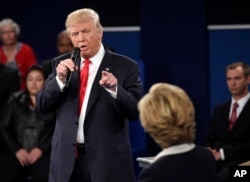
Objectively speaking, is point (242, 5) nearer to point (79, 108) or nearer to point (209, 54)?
point (209, 54)

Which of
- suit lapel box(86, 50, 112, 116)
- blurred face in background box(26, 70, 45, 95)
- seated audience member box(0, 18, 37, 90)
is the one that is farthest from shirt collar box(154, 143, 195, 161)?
seated audience member box(0, 18, 37, 90)

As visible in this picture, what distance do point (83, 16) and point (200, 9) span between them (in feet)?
11.3

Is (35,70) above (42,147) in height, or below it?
above

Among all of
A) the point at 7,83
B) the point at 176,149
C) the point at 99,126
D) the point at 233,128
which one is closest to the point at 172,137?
the point at 176,149

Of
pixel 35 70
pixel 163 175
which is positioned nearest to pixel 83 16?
pixel 163 175

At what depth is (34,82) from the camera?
5.65 m

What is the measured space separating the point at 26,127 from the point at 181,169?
11.2 feet

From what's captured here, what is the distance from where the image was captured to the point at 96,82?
3424 millimetres

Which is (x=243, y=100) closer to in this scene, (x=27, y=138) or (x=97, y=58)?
(x=27, y=138)

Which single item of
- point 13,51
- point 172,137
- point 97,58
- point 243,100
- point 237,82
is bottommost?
point 243,100

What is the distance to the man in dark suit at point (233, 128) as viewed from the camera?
5383mm

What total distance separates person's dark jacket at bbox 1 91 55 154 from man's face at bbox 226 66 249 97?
1.51 m

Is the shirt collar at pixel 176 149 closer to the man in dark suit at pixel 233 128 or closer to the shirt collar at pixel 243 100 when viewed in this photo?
the man in dark suit at pixel 233 128

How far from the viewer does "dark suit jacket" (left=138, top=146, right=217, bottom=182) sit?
2352 mm
